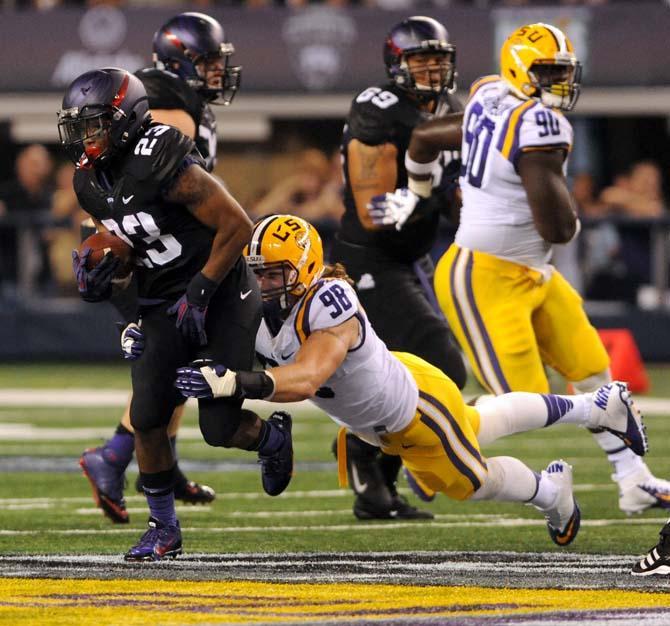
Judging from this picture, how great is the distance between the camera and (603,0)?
14.6 m

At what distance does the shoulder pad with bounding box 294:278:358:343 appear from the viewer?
4.96 m

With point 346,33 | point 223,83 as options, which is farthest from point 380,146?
point 346,33

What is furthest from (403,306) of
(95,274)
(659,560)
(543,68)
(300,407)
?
(300,407)

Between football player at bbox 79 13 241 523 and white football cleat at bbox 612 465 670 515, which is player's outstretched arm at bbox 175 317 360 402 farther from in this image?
white football cleat at bbox 612 465 670 515

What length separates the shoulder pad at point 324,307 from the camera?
496 centimetres

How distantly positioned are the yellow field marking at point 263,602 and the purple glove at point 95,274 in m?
0.89

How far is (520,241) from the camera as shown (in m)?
6.11

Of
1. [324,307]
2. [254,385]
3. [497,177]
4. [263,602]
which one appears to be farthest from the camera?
[497,177]

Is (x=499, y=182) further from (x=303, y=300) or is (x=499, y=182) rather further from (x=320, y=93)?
(x=320, y=93)

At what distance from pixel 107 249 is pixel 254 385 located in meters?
0.63

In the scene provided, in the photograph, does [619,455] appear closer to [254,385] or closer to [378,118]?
[378,118]

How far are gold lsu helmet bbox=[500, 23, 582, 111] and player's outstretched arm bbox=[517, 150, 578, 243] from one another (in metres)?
0.32

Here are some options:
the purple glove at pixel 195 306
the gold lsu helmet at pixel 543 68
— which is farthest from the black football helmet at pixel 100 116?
the gold lsu helmet at pixel 543 68

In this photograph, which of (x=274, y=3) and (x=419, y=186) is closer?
(x=419, y=186)
